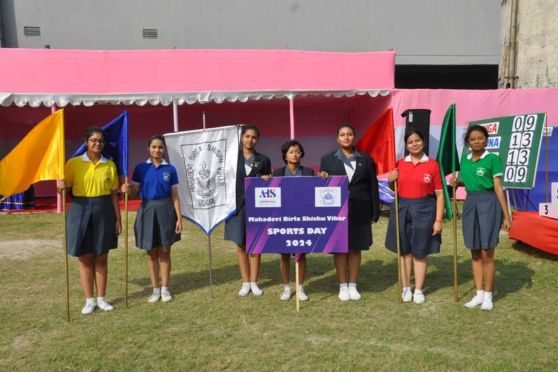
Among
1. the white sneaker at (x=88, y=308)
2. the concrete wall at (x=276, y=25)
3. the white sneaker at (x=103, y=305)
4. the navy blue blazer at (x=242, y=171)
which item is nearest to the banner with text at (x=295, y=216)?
the navy blue blazer at (x=242, y=171)

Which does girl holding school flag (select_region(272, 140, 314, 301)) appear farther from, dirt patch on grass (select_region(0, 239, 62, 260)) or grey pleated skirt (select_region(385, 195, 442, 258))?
dirt patch on grass (select_region(0, 239, 62, 260))

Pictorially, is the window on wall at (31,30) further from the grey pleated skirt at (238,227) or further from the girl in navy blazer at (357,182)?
the girl in navy blazer at (357,182)

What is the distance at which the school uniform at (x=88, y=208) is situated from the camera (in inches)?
157

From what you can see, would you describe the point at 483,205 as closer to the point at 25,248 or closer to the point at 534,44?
the point at 25,248

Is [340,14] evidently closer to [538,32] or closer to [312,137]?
[312,137]

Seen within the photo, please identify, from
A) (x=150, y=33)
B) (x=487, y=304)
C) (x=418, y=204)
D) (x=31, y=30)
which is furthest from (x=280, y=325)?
(x=31, y=30)

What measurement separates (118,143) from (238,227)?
4.59 feet

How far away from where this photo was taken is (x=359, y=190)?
14.0 ft

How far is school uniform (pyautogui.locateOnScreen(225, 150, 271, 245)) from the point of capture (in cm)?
445

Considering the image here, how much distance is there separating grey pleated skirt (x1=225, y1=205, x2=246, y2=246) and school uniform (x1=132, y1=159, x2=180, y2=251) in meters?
0.57

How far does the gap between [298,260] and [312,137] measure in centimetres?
1016

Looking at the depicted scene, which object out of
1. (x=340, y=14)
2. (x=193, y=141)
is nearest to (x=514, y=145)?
(x=193, y=141)

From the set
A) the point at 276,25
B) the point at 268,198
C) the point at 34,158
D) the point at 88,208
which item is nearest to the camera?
the point at 88,208

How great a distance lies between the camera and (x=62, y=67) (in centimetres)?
1078
